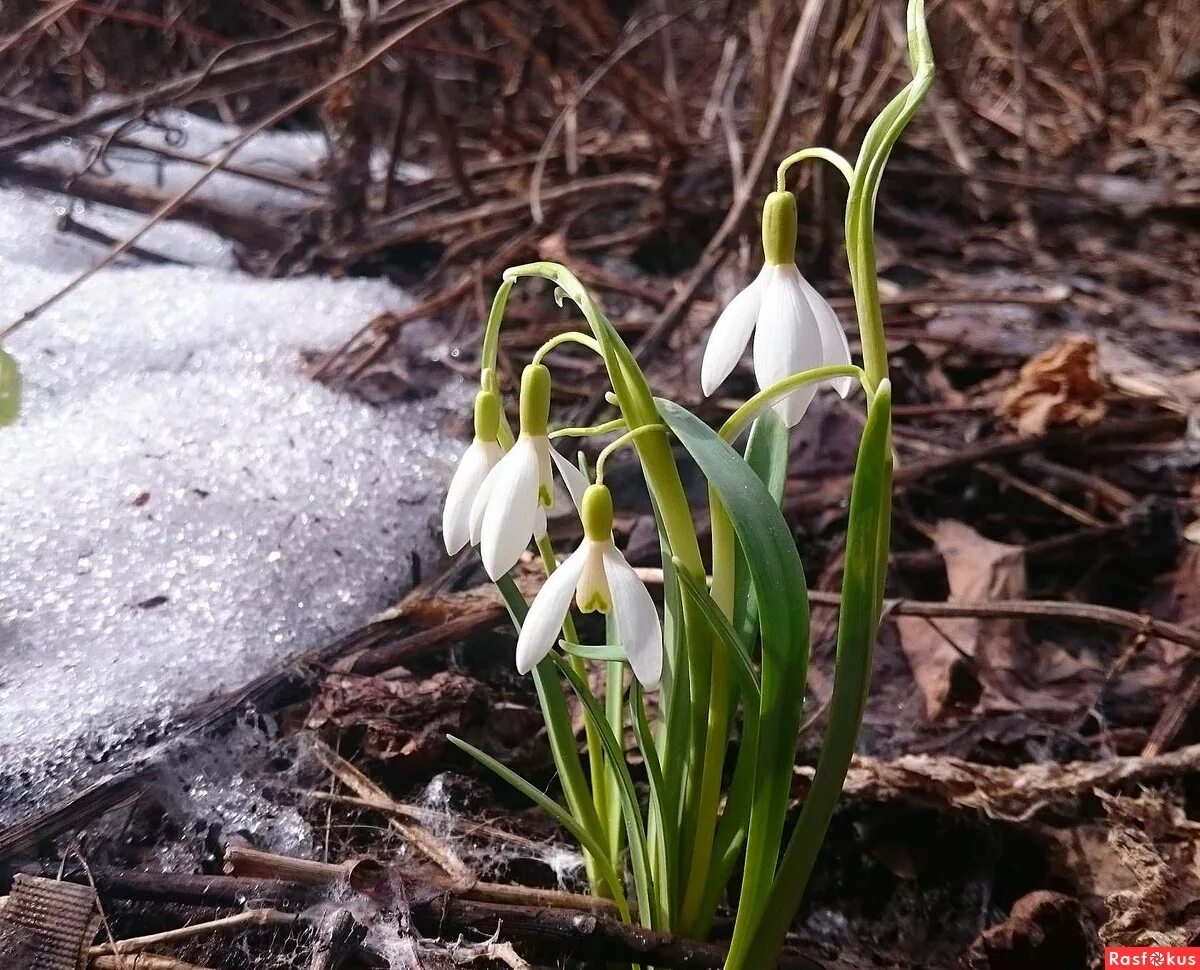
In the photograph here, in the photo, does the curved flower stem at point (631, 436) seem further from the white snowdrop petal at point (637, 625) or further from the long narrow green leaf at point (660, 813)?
the long narrow green leaf at point (660, 813)

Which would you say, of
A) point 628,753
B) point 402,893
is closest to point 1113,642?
point 628,753

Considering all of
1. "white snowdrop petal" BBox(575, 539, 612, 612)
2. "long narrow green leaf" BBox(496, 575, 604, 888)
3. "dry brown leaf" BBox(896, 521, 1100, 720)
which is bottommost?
"dry brown leaf" BBox(896, 521, 1100, 720)

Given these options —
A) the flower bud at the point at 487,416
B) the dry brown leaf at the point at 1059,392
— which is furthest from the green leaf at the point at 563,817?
the dry brown leaf at the point at 1059,392

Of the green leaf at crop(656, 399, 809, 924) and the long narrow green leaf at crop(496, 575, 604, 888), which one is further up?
the green leaf at crop(656, 399, 809, 924)

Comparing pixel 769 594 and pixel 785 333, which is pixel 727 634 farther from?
pixel 785 333

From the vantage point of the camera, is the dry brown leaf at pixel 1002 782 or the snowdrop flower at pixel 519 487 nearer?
the snowdrop flower at pixel 519 487

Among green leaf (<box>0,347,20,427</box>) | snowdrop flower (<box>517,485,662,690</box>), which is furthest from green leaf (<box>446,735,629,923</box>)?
green leaf (<box>0,347,20,427</box>)

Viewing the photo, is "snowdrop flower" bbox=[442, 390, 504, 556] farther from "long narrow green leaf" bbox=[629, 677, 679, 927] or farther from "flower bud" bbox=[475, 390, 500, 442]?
"long narrow green leaf" bbox=[629, 677, 679, 927]
